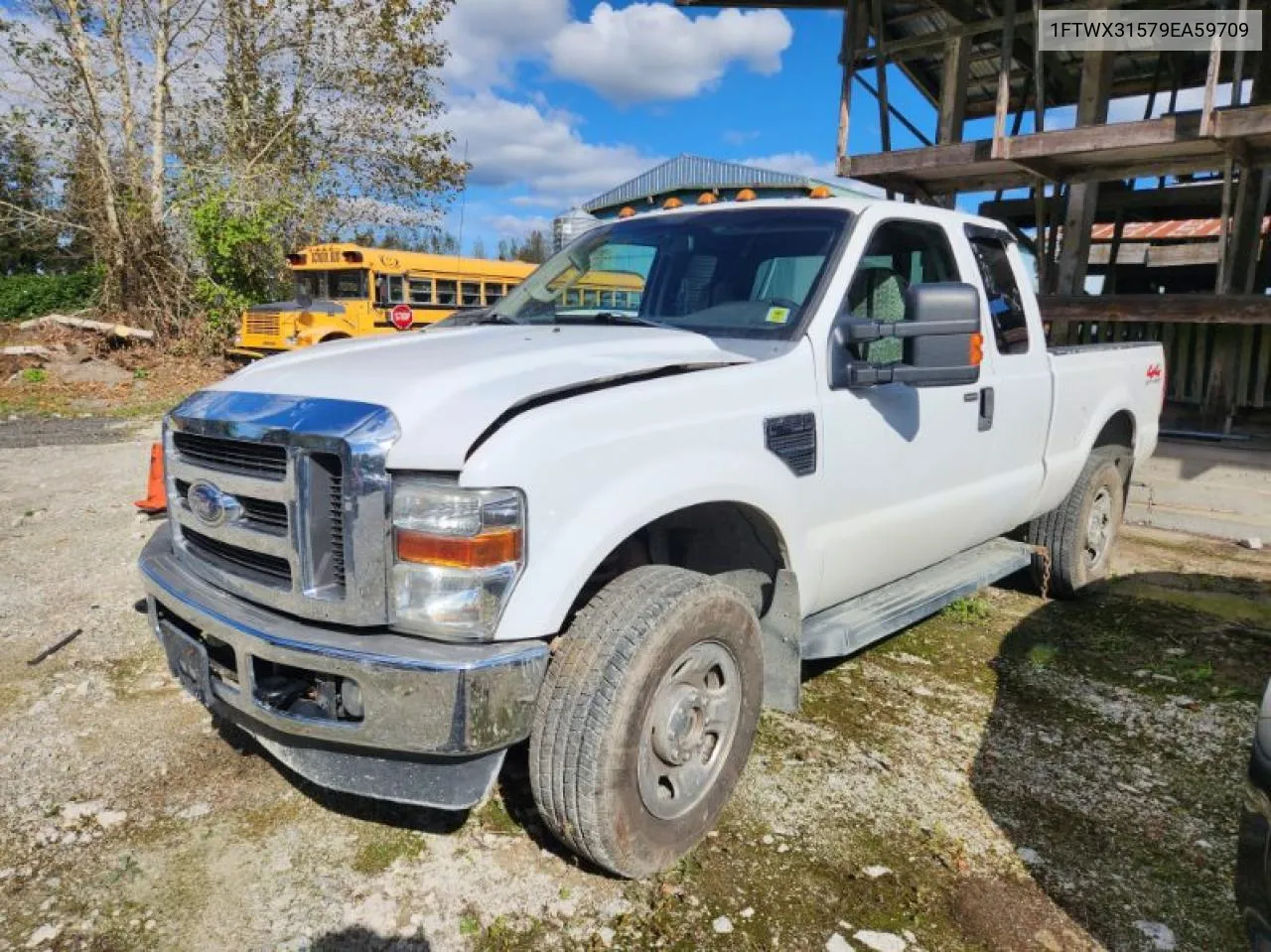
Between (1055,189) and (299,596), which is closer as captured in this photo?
(299,596)

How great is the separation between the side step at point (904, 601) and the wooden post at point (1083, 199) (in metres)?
6.04

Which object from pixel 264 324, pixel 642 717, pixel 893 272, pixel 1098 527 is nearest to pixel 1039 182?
pixel 1098 527

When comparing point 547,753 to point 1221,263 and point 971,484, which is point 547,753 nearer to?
point 971,484

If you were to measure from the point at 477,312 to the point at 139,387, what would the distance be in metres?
14.1

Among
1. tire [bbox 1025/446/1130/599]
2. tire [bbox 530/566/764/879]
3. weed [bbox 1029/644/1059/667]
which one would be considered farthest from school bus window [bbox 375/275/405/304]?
tire [bbox 530/566/764/879]

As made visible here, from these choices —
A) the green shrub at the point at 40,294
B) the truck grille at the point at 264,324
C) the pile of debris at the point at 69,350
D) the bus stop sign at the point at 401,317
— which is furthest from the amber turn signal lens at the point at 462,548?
the green shrub at the point at 40,294

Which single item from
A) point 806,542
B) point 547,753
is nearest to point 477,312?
point 806,542

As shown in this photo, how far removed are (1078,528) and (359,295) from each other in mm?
13537

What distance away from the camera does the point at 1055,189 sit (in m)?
9.89

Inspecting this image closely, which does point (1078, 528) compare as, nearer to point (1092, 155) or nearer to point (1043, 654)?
point (1043, 654)

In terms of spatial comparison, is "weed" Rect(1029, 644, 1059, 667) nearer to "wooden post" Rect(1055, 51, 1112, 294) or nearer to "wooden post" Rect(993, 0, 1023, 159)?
"wooden post" Rect(993, 0, 1023, 159)

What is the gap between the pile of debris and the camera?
A: 15.5m

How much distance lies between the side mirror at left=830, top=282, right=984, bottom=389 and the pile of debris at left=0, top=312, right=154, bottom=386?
15.9m

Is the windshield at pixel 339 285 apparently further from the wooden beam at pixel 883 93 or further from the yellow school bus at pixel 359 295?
the wooden beam at pixel 883 93
